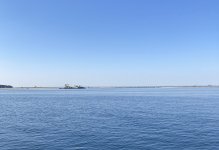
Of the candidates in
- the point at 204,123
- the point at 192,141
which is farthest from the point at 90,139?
the point at 204,123

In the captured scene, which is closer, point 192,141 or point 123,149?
point 123,149

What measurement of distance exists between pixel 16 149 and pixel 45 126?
48.1 ft

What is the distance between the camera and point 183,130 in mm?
40188

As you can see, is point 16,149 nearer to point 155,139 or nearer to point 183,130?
point 155,139

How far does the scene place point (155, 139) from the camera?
34500 millimetres

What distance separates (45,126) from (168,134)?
Result: 71.2 feet

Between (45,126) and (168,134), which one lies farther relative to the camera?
(45,126)

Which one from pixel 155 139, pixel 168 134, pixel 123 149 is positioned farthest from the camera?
pixel 168 134

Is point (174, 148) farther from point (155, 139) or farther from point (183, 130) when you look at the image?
point (183, 130)

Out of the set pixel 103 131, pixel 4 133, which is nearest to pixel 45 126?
pixel 4 133

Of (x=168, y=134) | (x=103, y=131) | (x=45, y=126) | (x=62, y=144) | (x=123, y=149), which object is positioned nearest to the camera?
(x=123, y=149)

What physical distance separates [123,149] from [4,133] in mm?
20181

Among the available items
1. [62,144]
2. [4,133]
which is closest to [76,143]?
[62,144]

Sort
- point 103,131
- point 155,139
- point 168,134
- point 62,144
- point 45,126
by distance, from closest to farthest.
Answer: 1. point 62,144
2. point 155,139
3. point 168,134
4. point 103,131
5. point 45,126
